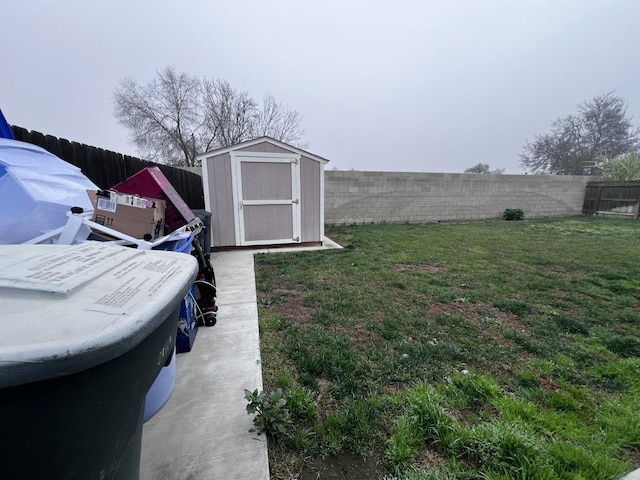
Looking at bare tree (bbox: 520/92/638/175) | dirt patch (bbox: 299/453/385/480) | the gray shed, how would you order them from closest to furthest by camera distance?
dirt patch (bbox: 299/453/385/480), the gray shed, bare tree (bbox: 520/92/638/175)

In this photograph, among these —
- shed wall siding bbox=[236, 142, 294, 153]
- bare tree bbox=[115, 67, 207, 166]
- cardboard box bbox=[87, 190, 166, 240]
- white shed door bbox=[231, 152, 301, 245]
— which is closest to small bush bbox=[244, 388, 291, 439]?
cardboard box bbox=[87, 190, 166, 240]

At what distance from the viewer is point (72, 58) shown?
9203 millimetres

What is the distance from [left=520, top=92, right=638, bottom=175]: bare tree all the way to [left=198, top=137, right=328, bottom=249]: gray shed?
1078 inches

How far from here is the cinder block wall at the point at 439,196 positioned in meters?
9.40

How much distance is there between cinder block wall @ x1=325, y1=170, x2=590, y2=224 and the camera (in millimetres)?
9398

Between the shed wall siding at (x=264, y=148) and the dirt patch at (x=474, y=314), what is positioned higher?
the shed wall siding at (x=264, y=148)

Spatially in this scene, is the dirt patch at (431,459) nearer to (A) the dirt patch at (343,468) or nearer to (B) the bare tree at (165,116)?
(A) the dirt patch at (343,468)

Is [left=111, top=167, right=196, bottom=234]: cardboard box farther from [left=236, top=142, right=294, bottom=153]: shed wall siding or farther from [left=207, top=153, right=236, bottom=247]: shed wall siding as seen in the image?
[left=236, top=142, right=294, bottom=153]: shed wall siding

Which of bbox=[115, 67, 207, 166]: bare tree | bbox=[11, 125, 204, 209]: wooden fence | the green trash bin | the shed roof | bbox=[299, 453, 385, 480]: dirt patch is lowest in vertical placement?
bbox=[299, 453, 385, 480]: dirt patch

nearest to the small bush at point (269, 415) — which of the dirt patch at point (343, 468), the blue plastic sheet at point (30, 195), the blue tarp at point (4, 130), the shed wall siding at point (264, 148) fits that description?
the dirt patch at point (343, 468)

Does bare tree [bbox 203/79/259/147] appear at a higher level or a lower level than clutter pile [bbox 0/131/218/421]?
higher

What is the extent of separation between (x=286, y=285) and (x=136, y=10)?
12.0 meters

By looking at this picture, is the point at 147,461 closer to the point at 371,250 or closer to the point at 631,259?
the point at 371,250

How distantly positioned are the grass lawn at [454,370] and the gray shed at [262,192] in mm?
1652
